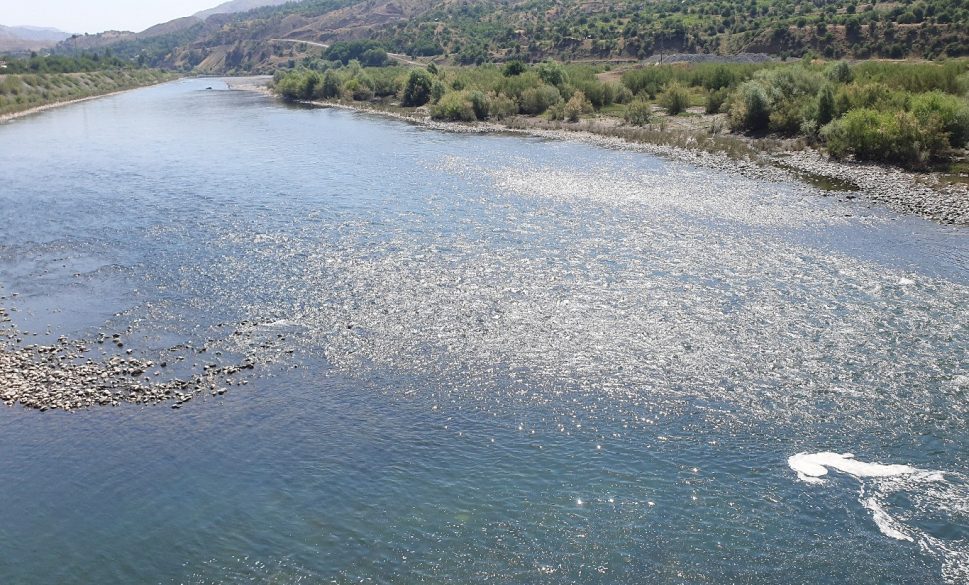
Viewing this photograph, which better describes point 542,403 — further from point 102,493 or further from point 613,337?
point 102,493

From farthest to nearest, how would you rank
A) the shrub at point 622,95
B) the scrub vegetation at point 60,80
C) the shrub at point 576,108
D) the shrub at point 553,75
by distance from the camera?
1. the scrub vegetation at point 60,80
2. the shrub at point 553,75
3. the shrub at point 622,95
4. the shrub at point 576,108

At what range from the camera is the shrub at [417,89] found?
3888 inches

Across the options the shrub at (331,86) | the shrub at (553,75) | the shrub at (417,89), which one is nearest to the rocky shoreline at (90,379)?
the shrub at (553,75)

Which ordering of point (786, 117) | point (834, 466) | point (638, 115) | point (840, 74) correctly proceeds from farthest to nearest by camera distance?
point (638, 115) < point (840, 74) < point (786, 117) < point (834, 466)

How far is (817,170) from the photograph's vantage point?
49125 millimetres

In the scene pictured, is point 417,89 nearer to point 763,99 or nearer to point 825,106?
point 763,99

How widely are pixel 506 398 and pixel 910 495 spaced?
10696mm

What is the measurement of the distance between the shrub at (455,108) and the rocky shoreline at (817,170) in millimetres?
6778

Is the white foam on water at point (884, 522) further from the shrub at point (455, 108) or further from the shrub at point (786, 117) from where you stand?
the shrub at point (455, 108)

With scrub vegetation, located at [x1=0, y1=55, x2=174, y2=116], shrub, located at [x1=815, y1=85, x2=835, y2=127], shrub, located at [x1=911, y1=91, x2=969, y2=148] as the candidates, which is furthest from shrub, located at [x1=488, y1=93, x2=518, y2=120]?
scrub vegetation, located at [x1=0, y1=55, x2=174, y2=116]

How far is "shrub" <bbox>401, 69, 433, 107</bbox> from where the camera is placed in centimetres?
9875

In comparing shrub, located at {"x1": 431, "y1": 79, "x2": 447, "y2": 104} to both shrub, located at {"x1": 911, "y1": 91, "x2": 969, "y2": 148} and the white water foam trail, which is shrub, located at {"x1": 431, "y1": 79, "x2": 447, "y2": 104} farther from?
the white water foam trail

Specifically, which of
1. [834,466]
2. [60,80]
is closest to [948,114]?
[834,466]

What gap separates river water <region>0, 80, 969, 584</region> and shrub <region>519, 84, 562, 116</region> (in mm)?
41192
